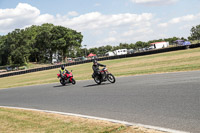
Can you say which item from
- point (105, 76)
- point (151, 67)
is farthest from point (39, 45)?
point (105, 76)

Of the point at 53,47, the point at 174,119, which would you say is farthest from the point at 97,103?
the point at 53,47

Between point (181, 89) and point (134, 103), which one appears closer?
point (134, 103)

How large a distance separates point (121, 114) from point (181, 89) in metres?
3.04

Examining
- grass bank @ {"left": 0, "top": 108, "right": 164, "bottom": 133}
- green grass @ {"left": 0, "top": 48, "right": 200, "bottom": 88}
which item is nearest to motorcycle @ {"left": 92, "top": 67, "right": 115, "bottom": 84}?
green grass @ {"left": 0, "top": 48, "right": 200, "bottom": 88}

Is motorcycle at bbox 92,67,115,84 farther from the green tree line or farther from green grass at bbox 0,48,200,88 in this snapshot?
the green tree line

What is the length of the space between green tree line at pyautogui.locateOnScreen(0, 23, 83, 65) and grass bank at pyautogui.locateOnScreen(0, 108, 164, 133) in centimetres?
8327

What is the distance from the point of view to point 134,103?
854cm

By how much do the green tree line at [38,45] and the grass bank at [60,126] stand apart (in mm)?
83275

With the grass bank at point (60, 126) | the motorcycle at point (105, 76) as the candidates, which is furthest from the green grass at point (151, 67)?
the grass bank at point (60, 126)

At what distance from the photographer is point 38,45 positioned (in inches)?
4077

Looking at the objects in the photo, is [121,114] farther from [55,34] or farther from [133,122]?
[55,34]

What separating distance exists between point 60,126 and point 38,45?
328 feet

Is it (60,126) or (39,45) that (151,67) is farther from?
(39,45)

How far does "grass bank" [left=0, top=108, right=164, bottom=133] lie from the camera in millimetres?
5969
